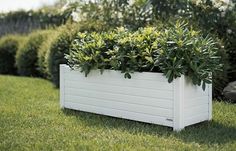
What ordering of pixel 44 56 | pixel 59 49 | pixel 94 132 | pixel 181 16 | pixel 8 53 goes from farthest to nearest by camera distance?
pixel 8 53 → pixel 44 56 → pixel 59 49 → pixel 181 16 → pixel 94 132

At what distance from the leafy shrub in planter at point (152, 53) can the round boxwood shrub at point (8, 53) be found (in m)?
5.74

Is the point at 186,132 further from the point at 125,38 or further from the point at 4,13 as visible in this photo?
the point at 4,13

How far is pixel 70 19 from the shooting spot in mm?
8891

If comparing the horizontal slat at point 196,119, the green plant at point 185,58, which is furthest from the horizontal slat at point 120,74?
the horizontal slat at point 196,119

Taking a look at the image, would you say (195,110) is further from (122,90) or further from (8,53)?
(8,53)

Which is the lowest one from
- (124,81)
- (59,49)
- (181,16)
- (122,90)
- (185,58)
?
(122,90)

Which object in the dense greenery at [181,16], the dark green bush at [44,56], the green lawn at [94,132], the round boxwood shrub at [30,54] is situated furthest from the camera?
the round boxwood shrub at [30,54]

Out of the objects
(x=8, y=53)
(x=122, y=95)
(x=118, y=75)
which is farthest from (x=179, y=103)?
(x=8, y=53)

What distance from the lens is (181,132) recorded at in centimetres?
467

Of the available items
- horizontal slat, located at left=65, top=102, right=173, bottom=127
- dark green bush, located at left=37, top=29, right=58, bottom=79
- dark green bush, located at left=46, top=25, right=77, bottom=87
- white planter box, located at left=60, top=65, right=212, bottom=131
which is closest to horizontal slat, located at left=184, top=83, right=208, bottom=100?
white planter box, located at left=60, top=65, right=212, bottom=131

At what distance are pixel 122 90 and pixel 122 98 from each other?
0.34 feet

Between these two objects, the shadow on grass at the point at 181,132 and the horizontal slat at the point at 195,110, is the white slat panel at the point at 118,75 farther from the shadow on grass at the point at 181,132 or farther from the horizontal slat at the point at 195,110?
the shadow on grass at the point at 181,132

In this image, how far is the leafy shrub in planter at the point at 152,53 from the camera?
4762mm

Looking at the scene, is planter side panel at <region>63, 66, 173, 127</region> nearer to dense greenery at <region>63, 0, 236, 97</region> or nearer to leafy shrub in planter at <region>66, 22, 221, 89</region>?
leafy shrub in planter at <region>66, 22, 221, 89</region>
